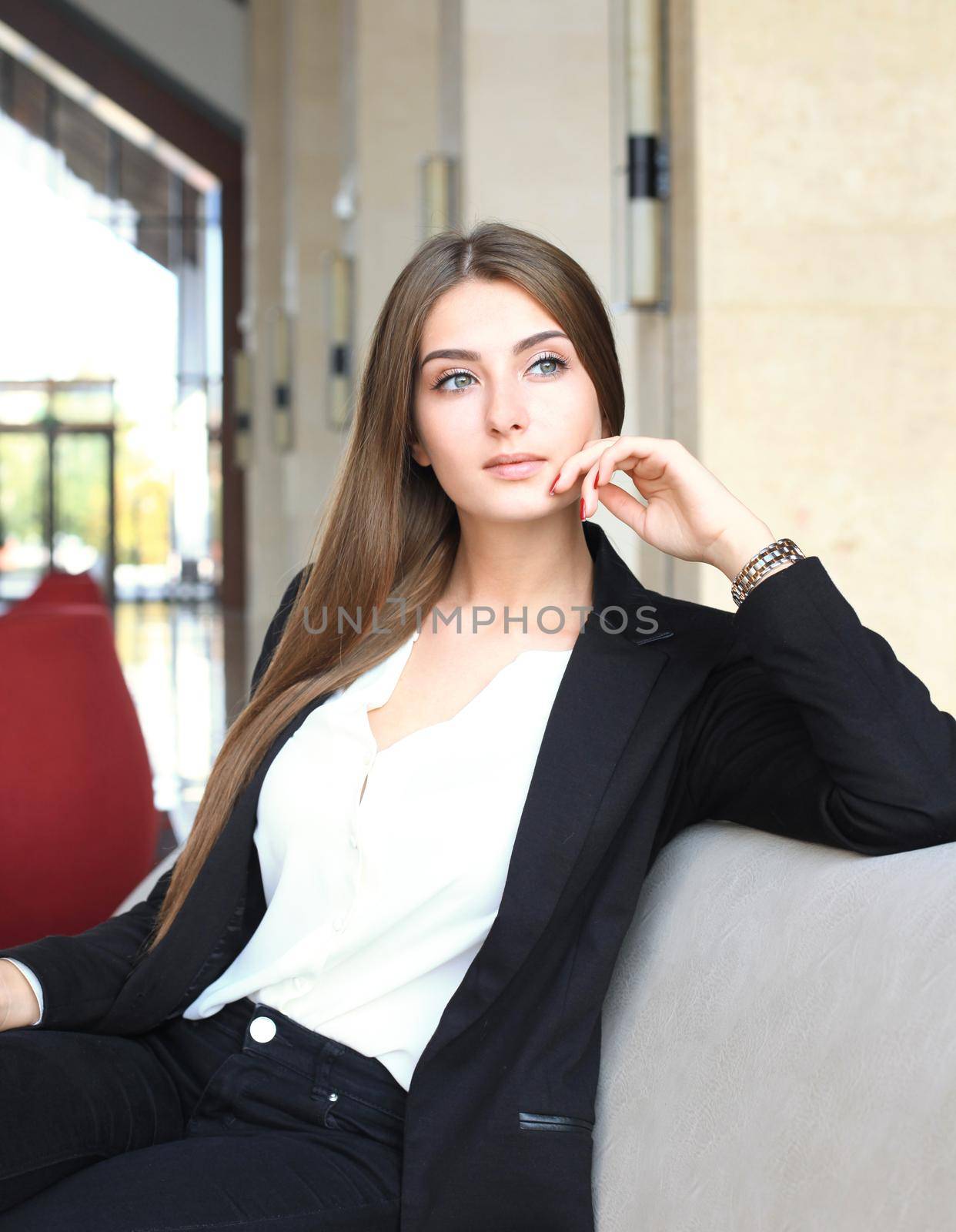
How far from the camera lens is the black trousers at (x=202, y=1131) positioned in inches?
52.2

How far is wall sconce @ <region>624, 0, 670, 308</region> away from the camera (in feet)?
8.63

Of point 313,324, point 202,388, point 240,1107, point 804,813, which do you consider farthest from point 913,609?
point 202,388

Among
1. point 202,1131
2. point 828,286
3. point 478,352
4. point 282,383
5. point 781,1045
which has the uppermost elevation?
point 282,383

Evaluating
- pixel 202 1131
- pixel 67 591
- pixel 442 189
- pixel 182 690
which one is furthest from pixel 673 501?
pixel 182 690

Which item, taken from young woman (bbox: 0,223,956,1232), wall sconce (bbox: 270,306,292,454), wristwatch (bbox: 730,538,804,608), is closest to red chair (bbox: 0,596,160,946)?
young woman (bbox: 0,223,956,1232)

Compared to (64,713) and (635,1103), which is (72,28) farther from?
(635,1103)

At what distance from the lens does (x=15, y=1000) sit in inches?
62.3

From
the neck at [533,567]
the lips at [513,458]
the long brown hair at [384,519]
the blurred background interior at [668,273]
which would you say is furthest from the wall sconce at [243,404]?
the lips at [513,458]

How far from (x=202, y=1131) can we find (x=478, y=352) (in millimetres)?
961

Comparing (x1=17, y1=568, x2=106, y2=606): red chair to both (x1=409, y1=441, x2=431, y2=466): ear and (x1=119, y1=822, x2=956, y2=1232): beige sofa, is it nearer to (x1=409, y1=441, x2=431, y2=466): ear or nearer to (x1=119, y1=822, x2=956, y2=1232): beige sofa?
(x1=409, y1=441, x2=431, y2=466): ear

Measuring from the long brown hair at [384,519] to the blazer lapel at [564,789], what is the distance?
36cm

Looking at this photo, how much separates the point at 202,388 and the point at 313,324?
1005cm

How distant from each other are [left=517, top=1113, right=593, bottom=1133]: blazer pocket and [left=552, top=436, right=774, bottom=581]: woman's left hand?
58 centimetres

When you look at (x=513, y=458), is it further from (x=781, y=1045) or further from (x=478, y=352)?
(x=781, y=1045)
